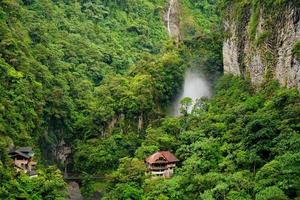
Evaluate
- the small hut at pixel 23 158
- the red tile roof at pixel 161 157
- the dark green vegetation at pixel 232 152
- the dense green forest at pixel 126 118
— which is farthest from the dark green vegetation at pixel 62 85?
the red tile roof at pixel 161 157

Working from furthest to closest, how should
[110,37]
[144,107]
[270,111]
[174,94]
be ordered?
[110,37], [174,94], [144,107], [270,111]

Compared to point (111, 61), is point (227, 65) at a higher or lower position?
lower

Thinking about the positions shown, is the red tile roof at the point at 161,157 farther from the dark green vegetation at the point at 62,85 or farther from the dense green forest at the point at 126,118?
the dark green vegetation at the point at 62,85

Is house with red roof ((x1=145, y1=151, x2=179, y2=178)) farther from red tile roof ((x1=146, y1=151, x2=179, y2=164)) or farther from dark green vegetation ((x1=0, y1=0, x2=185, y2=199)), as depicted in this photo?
dark green vegetation ((x1=0, y1=0, x2=185, y2=199))

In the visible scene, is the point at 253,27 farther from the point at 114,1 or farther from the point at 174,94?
the point at 114,1

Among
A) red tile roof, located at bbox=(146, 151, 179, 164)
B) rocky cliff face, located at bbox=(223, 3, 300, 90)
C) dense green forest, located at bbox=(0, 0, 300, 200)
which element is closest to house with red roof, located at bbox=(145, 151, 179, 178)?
red tile roof, located at bbox=(146, 151, 179, 164)

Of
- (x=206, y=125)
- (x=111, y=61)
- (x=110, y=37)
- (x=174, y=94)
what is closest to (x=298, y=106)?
(x=206, y=125)

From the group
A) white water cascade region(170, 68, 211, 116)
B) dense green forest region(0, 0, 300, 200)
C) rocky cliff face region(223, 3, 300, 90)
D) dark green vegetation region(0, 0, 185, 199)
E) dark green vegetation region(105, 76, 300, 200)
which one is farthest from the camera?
white water cascade region(170, 68, 211, 116)

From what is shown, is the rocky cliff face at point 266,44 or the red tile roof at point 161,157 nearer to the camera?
the rocky cliff face at point 266,44
